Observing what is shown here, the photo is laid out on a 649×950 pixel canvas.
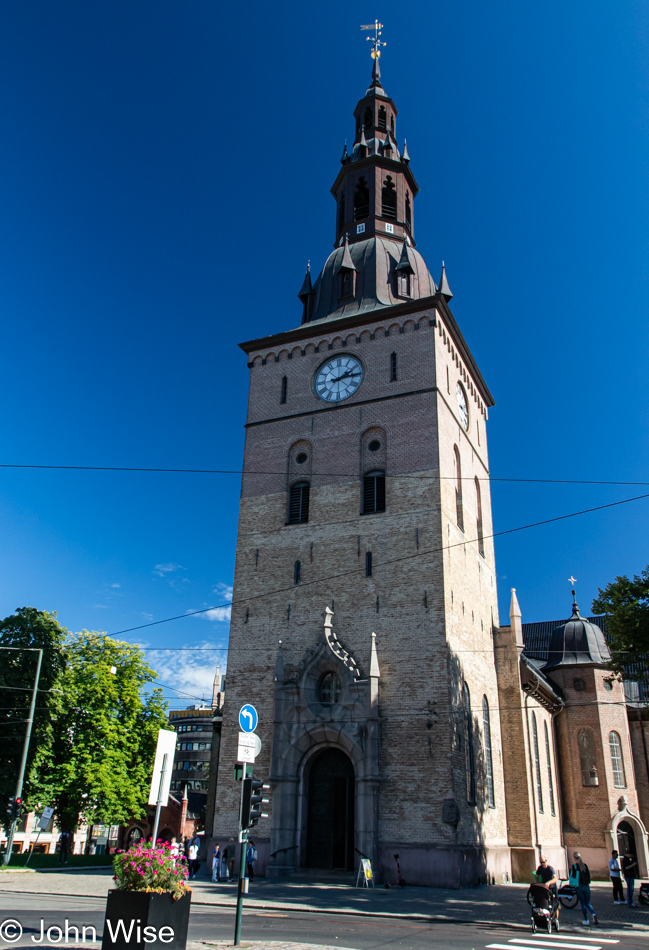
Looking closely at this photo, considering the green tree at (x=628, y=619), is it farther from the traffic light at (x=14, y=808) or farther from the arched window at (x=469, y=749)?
the traffic light at (x=14, y=808)

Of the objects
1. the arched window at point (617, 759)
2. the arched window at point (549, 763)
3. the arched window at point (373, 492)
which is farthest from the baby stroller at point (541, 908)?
the arched window at point (617, 759)

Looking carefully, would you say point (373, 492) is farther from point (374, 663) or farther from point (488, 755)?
point (488, 755)

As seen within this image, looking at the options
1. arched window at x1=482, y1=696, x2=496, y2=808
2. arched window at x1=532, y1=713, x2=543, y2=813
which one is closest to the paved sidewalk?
arched window at x1=482, y1=696, x2=496, y2=808

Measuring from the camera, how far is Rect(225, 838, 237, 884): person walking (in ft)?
79.9

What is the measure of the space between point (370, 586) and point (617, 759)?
2087 centimetres

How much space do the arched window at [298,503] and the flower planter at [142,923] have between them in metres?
20.5

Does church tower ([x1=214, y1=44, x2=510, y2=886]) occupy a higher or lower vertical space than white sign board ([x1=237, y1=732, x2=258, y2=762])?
higher

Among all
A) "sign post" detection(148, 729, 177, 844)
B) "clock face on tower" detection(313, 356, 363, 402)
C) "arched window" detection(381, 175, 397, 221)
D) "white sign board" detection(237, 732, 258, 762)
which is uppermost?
"arched window" detection(381, 175, 397, 221)

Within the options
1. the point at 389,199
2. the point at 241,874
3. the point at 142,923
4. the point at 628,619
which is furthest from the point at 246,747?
the point at 389,199

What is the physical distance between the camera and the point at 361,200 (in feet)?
122

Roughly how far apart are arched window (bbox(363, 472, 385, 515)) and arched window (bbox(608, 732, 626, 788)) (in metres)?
20.7

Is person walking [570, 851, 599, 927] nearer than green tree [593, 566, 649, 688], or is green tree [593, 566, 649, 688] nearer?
person walking [570, 851, 599, 927]

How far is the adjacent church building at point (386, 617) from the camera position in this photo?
24.0m

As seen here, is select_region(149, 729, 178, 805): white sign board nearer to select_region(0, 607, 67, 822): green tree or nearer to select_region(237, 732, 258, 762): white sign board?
select_region(237, 732, 258, 762): white sign board
